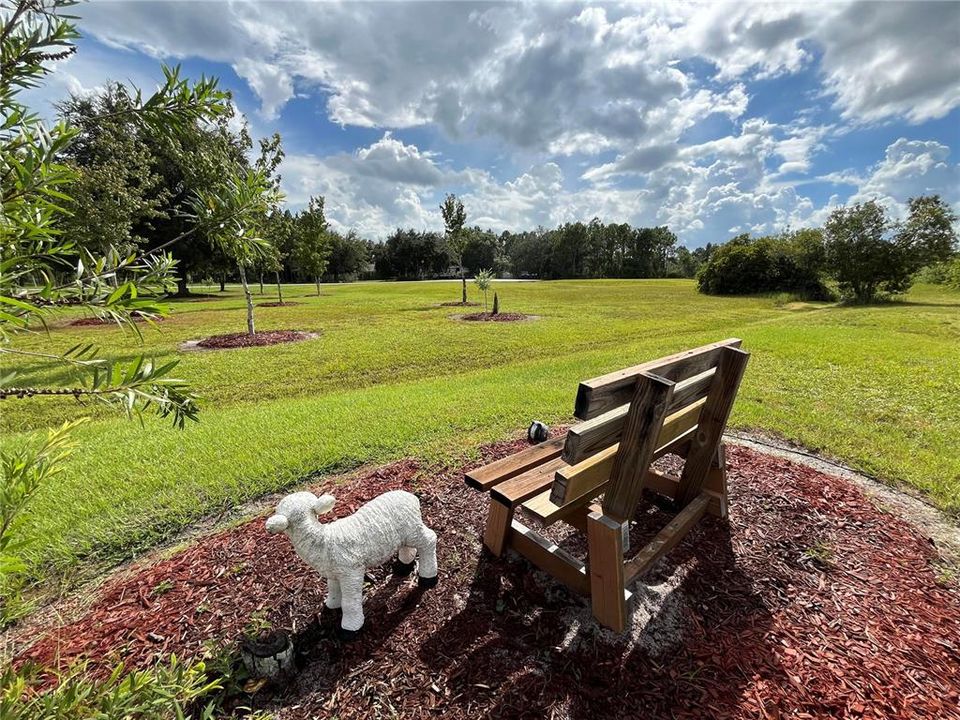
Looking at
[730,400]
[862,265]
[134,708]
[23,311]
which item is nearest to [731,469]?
[730,400]

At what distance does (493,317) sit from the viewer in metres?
20.6

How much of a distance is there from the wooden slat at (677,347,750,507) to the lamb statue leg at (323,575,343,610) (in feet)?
9.73

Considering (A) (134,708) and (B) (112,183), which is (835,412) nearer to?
(A) (134,708)

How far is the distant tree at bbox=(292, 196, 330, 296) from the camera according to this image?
2961 centimetres

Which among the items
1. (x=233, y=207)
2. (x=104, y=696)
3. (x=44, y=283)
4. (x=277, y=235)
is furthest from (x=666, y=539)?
(x=277, y=235)

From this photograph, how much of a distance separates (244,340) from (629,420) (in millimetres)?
14365

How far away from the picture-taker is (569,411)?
6812 millimetres

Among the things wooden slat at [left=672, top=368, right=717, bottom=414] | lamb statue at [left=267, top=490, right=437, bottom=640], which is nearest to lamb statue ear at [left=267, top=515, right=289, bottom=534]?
lamb statue at [left=267, top=490, right=437, bottom=640]

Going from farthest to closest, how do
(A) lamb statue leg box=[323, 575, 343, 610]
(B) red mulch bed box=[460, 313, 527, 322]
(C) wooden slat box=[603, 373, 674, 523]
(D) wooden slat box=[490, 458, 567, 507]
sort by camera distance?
(B) red mulch bed box=[460, 313, 527, 322] < (D) wooden slat box=[490, 458, 567, 507] < (A) lamb statue leg box=[323, 575, 343, 610] < (C) wooden slat box=[603, 373, 674, 523]

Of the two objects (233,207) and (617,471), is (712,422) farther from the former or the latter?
(233,207)

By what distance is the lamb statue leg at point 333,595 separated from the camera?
2709mm

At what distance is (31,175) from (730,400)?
13.1ft

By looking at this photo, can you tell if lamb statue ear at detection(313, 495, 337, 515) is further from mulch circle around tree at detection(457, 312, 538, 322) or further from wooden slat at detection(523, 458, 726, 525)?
mulch circle around tree at detection(457, 312, 538, 322)

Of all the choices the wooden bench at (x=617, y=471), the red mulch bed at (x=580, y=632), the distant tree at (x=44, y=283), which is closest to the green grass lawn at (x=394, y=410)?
the distant tree at (x=44, y=283)
